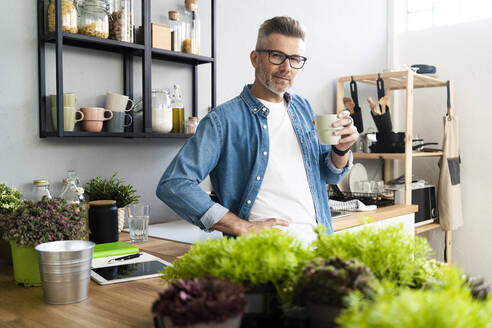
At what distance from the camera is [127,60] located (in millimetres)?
2121

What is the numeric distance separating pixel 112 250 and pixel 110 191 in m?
0.53

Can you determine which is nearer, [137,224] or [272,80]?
[272,80]

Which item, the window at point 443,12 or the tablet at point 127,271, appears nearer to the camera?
the tablet at point 127,271

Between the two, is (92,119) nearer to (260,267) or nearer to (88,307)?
(88,307)

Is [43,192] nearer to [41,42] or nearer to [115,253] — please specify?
[115,253]

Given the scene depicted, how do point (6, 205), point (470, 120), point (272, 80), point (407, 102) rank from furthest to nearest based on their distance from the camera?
point (470, 120), point (407, 102), point (272, 80), point (6, 205)

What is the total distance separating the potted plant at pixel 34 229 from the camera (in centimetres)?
114

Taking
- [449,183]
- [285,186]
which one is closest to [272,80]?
[285,186]

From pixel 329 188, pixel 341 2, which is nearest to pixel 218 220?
pixel 329 188

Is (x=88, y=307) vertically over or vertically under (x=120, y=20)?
under

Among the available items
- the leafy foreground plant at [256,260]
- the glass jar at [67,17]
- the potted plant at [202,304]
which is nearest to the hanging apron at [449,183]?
the glass jar at [67,17]

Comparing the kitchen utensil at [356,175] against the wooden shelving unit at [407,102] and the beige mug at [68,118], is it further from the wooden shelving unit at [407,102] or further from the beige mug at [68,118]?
the beige mug at [68,118]

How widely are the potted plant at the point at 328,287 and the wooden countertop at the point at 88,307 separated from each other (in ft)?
1.03

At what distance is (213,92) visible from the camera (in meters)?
2.37
